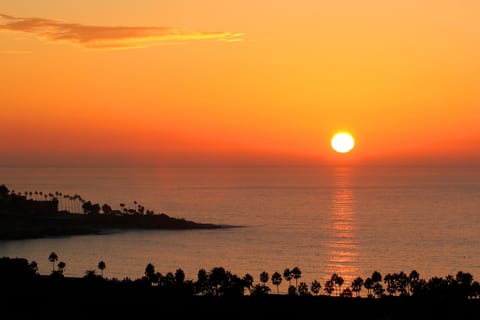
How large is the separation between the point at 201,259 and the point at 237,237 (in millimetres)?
35679

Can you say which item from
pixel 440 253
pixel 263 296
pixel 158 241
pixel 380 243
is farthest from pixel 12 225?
pixel 263 296

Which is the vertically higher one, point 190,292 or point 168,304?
point 190,292

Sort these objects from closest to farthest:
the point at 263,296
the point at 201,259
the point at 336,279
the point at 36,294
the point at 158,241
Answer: the point at 36,294, the point at 263,296, the point at 336,279, the point at 201,259, the point at 158,241

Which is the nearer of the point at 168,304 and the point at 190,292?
the point at 168,304

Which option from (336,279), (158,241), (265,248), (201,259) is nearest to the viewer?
(336,279)

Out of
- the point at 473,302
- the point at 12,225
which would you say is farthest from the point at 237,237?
the point at 473,302

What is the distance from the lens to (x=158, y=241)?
188500mm

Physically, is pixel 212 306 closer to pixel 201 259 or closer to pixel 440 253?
pixel 201 259

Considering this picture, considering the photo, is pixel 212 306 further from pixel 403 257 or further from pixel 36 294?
pixel 403 257

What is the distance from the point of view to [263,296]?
3238 inches

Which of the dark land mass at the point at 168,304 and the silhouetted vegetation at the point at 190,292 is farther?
the silhouetted vegetation at the point at 190,292

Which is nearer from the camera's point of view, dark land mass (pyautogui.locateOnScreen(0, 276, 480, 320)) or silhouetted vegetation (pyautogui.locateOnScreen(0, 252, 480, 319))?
dark land mass (pyautogui.locateOnScreen(0, 276, 480, 320))

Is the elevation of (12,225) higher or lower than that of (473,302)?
higher

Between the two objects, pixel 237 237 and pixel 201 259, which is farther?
pixel 237 237
